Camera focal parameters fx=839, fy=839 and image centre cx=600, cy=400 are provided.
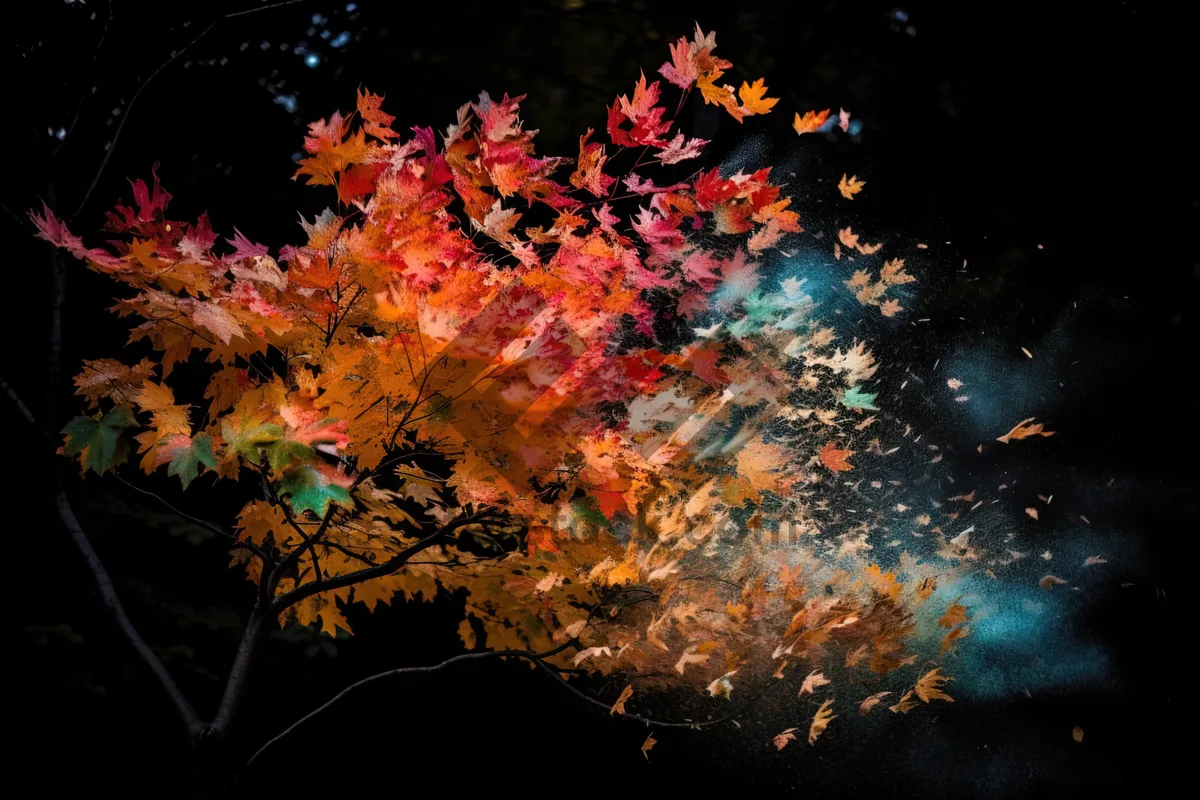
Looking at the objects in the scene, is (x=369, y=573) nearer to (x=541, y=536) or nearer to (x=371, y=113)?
(x=541, y=536)

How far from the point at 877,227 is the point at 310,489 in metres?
5.83

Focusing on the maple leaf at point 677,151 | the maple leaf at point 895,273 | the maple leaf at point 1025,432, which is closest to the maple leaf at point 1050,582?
the maple leaf at point 1025,432

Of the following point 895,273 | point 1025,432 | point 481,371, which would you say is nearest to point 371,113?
point 481,371

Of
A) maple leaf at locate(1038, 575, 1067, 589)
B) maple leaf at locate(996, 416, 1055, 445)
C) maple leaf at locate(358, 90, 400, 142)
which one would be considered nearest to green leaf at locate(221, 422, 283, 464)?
maple leaf at locate(358, 90, 400, 142)

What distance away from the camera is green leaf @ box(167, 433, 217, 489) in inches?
70.2

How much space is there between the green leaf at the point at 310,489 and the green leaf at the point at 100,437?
0.51 meters

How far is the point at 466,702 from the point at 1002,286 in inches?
213

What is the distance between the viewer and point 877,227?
667 centimetres

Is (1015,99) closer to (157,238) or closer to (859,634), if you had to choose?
(859,634)

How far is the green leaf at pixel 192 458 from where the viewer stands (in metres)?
1.78

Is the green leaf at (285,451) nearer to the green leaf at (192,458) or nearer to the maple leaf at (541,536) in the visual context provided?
the green leaf at (192,458)

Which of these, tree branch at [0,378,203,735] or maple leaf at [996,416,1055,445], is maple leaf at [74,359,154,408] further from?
maple leaf at [996,416,1055,445]

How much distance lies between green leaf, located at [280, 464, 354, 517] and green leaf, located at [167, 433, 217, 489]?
0.16 meters

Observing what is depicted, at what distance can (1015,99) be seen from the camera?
6.68 meters
